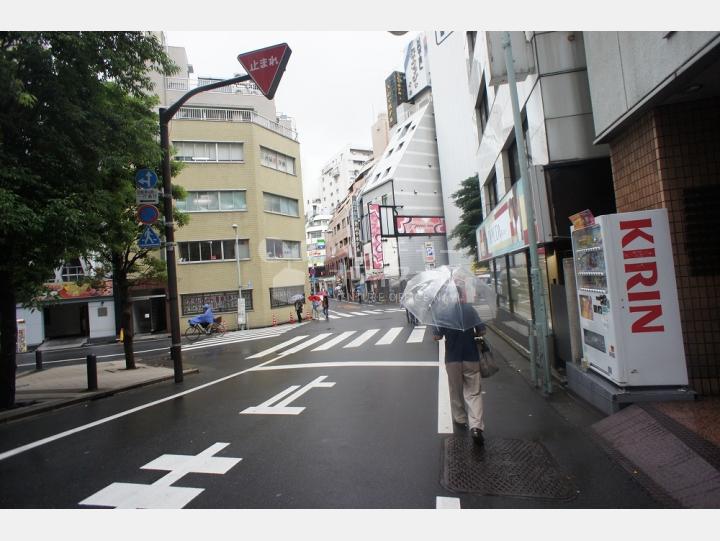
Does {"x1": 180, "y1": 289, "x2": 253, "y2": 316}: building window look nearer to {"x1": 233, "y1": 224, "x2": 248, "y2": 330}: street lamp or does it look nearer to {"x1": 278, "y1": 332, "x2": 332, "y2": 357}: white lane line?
{"x1": 233, "y1": 224, "x2": 248, "y2": 330}: street lamp

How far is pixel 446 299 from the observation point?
15.2ft

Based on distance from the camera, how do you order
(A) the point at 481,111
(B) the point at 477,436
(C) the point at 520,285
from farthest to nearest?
(A) the point at 481,111, (C) the point at 520,285, (B) the point at 477,436

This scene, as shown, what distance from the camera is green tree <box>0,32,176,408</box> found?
20.7 feet

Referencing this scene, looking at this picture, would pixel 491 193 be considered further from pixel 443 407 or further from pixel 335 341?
pixel 443 407

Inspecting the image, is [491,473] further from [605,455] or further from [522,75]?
[522,75]

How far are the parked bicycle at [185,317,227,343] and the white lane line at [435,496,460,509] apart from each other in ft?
62.3

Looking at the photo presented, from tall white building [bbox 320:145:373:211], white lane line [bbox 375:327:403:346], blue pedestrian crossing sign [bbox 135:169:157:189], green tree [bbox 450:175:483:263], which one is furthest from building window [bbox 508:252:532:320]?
tall white building [bbox 320:145:373:211]

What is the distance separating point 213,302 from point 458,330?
23.7m

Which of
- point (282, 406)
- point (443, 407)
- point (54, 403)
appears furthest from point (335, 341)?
point (443, 407)

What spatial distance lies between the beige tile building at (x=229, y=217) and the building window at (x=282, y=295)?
7cm

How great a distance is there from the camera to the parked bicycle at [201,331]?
20844 mm

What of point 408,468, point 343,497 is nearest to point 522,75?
point 408,468

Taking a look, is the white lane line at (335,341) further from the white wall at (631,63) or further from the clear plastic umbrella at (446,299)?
the white wall at (631,63)

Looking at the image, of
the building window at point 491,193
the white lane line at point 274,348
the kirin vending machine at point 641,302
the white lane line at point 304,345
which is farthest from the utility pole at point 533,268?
the white lane line at point 274,348
